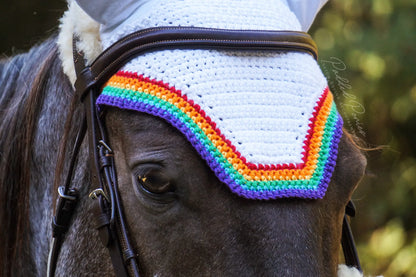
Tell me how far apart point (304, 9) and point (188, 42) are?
1.86 ft

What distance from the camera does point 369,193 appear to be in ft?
16.1

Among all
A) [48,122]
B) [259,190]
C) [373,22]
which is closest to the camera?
[259,190]

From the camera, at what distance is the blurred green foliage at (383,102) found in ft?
14.9

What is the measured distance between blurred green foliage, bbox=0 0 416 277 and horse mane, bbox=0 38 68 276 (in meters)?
2.36

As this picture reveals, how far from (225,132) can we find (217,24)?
34 cm

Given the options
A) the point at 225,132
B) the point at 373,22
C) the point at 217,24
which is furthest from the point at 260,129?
the point at 373,22

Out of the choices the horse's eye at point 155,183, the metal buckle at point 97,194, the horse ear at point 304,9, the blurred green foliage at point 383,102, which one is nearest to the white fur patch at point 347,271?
the horse's eye at point 155,183

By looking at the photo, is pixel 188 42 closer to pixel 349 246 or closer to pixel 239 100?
pixel 239 100

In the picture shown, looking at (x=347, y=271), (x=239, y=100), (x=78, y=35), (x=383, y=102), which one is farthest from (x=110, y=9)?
(x=383, y=102)

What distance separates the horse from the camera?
4.92ft

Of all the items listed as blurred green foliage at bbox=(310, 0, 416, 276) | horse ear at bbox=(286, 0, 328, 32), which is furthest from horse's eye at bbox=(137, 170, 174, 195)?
blurred green foliage at bbox=(310, 0, 416, 276)

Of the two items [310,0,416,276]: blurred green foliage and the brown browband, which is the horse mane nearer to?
the brown browband

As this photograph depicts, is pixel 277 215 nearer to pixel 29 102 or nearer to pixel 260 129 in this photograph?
pixel 260 129

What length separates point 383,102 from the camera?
190 inches
